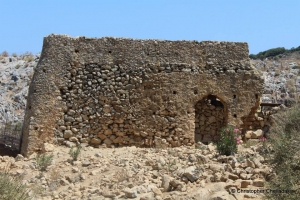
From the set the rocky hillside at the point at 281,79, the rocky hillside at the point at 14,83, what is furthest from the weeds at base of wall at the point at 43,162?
the rocky hillside at the point at 281,79

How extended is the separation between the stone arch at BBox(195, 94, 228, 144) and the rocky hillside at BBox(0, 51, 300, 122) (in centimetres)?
806

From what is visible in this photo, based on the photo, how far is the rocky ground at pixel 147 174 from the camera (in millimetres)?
7199

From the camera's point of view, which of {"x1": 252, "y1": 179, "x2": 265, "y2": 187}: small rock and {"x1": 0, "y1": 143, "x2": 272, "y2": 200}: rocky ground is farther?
{"x1": 0, "y1": 143, "x2": 272, "y2": 200}: rocky ground

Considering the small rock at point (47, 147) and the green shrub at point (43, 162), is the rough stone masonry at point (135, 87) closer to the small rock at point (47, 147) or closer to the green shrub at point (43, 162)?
the small rock at point (47, 147)

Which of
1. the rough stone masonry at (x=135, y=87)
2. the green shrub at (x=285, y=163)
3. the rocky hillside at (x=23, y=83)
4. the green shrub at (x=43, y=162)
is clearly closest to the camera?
the green shrub at (x=285, y=163)

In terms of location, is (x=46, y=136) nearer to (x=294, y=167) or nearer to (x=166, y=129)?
(x=166, y=129)

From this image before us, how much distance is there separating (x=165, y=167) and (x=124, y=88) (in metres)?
4.25

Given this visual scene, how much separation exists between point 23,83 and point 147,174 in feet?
55.1

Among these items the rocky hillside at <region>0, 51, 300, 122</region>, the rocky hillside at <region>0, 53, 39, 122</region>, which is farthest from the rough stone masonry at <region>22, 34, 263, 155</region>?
the rocky hillside at <region>0, 53, 39, 122</region>

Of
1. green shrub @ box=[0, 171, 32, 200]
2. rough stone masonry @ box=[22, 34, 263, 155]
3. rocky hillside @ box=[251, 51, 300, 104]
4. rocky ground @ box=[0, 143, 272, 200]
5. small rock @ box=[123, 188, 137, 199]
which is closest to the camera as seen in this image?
green shrub @ box=[0, 171, 32, 200]

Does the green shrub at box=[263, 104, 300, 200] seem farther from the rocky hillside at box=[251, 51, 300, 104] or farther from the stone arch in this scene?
the rocky hillside at box=[251, 51, 300, 104]

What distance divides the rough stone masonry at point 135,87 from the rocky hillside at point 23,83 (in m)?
8.43

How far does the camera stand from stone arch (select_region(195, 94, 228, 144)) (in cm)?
1302

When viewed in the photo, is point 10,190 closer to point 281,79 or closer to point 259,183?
point 259,183
